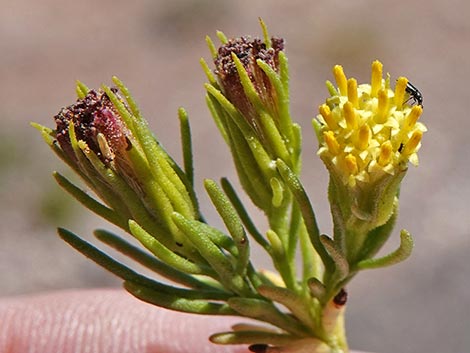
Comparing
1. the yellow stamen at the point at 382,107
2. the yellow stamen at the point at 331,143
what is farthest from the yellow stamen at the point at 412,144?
the yellow stamen at the point at 331,143

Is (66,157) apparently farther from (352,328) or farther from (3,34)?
(3,34)

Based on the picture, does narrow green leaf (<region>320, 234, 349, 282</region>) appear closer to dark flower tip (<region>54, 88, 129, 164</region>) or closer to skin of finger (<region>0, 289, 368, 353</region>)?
dark flower tip (<region>54, 88, 129, 164</region>)

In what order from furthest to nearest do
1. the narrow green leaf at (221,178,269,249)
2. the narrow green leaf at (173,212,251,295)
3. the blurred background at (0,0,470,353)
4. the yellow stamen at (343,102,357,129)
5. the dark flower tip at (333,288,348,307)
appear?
1. the blurred background at (0,0,470,353)
2. the narrow green leaf at (221,178,269,249)
3. the dark flower tip at (333,288,348,307)
4. the narrow green leaf at (173,212,251,295)
5. the yellow stamen at (343,102,357,129)

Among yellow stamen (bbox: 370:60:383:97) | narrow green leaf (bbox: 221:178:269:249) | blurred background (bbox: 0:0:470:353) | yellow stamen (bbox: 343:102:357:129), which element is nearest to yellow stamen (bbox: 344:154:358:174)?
yellow stamen (bbox: 343:102:357:129)

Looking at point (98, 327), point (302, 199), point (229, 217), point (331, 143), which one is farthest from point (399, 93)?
point (98, 327)

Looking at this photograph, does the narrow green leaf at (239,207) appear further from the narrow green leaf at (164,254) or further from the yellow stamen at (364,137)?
the yellow stamen at (364,137)
